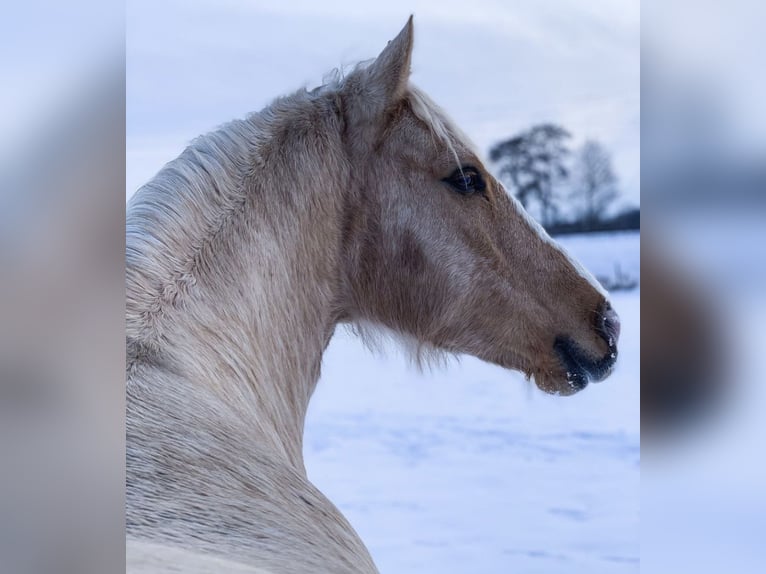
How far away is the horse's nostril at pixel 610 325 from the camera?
1183mm

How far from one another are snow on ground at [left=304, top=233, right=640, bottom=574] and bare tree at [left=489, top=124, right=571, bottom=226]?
20 cm

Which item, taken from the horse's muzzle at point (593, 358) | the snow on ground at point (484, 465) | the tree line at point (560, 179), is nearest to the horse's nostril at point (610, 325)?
the horse's muzzle at point (593, 358)

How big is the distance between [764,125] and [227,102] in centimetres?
269

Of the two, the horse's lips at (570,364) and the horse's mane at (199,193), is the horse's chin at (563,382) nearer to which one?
the horse's lips at (570,364)

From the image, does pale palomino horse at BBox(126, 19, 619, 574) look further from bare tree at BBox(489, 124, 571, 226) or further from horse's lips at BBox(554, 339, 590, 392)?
bare tree at BBox(489, 124, 571, 226)

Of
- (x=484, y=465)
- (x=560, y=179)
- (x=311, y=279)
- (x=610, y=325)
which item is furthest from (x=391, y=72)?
(x=484, y=465)

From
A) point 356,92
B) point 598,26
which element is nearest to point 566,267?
point 356,92

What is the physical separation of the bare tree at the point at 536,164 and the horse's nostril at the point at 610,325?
1640 mm

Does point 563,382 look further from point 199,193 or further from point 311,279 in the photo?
point 199,193

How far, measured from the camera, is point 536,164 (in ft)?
9.58

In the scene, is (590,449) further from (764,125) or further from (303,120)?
(764,125)

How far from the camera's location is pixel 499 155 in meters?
2.97

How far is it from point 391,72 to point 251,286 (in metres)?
0.35

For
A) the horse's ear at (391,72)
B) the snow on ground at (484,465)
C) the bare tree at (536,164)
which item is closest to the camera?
the horse's ear at (391,72)
